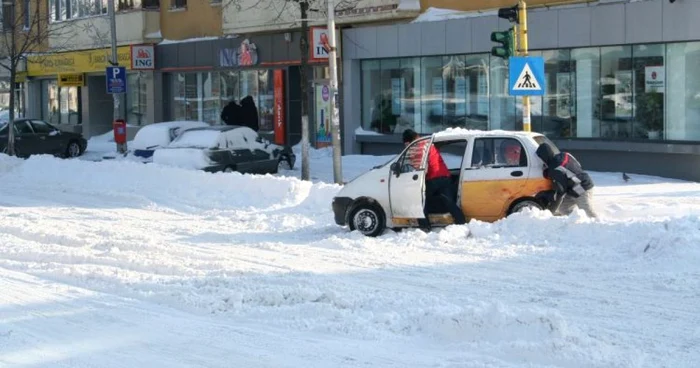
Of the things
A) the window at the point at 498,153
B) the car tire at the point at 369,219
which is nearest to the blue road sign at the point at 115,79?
the car tire at the point at 369,219

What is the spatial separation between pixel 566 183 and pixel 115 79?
64.0 ft

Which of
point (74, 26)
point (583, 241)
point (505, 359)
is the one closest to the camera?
point (505, 359)

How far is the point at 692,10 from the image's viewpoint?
20.3 meters

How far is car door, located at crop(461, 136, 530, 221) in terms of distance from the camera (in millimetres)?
13445

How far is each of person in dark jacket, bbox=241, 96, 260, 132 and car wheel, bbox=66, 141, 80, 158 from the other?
621 cm

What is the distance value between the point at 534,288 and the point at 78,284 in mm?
4655

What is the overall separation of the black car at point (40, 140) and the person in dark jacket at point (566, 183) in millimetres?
23489

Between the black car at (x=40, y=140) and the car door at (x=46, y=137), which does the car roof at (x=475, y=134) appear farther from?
A: the car door at (x=46, y=137)

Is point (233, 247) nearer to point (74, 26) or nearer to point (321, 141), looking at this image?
point (321, 141)

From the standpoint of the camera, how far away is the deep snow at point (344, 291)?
7469 mm

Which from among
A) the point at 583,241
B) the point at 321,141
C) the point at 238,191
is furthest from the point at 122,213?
the point at 321,141

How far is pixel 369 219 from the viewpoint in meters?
14.0

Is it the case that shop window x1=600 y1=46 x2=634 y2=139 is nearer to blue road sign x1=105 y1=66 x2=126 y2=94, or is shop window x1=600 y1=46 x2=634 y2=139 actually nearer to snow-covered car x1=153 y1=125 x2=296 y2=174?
snow-covered car x1=153 y1=125 x2=296 y2=174

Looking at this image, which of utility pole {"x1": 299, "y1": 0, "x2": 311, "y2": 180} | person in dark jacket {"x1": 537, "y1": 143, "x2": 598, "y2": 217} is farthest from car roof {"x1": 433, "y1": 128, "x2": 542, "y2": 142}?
utility pole {"x1": 299, "y1": 0, "x2": 311, "y2": 180}
